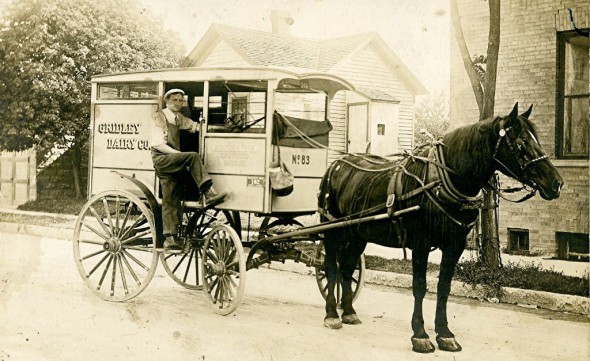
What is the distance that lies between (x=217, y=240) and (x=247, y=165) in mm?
802

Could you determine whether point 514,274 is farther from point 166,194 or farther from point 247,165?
point 166,194

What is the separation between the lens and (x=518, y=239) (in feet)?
26.9

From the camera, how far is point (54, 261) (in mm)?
8719

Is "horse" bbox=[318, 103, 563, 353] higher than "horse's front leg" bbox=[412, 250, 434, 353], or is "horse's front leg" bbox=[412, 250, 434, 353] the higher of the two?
"horse" bbox=[318, 103, 563, 353]

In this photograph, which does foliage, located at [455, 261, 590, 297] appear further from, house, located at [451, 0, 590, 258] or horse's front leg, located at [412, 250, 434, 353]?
horse's front leg, located at [412, 250, 434, 353]

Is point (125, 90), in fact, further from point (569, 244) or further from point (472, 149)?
point (569, 244)

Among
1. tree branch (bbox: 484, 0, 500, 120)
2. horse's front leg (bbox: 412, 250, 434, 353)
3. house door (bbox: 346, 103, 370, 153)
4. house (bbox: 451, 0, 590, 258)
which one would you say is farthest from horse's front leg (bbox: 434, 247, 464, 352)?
house door (bbox: 346, 103, 370, 153)

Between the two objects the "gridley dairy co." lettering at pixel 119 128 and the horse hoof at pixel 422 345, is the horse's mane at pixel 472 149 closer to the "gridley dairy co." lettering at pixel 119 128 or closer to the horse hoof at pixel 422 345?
the horse hoof at pixel 422 345

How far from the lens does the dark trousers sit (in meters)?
6.10

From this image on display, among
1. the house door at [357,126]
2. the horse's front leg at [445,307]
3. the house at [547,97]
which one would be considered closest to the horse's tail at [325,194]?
the horse's front leg at [445,307]

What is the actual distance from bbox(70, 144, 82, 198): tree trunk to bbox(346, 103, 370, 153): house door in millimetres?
5215

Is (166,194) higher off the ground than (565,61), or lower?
lower

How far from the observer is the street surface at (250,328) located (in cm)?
485

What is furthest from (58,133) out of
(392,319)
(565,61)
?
(565,61)
